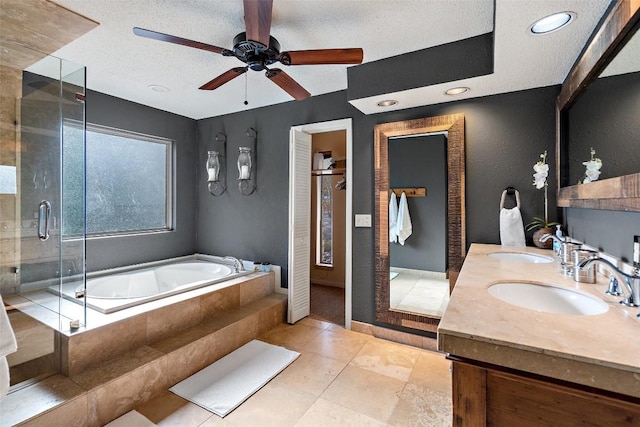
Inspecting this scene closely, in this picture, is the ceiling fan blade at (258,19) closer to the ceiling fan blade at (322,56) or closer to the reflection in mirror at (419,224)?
the ceiling fan blade at (322,56)

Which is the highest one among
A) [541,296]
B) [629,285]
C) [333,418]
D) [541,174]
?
[541,174]

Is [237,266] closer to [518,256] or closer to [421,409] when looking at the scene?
[421,409]

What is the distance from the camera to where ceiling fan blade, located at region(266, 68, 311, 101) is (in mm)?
1975

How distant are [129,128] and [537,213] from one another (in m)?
4.19

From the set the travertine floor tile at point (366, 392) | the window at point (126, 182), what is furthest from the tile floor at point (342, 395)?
the window at point (126, 182)

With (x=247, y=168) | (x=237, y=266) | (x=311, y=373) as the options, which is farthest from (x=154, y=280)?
(x=311, y=373)

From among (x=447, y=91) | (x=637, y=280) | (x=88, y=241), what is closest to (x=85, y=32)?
(x=88, y=241)

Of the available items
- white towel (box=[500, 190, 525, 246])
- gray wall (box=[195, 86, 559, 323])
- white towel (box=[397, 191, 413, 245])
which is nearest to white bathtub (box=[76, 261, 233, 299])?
gray wall (box=[195, 86, 559, 323])

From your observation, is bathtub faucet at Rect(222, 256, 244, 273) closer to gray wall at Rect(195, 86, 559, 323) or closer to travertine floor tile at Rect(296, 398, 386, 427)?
gray wall at Rect(195, 86, 559, 323)

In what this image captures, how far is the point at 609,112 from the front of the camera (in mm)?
1294

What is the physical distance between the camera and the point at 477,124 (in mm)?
2457

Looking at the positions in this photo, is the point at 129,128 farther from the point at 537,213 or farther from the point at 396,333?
the point at 537,213

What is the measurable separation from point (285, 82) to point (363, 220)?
58.4 inches

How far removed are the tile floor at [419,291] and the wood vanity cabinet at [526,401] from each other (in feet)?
6.21
